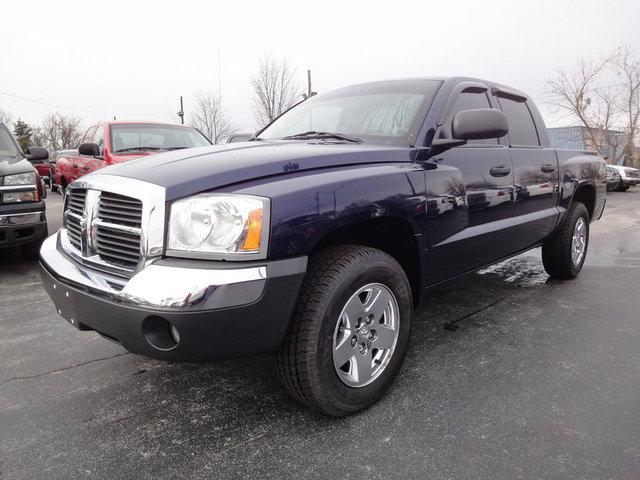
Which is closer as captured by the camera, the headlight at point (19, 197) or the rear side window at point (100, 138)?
the headlight at point (19, 197)

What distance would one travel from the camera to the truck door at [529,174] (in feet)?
11.0

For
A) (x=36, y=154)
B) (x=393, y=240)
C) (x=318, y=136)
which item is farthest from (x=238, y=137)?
(x=36, y=154)

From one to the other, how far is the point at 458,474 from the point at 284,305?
937 millimetres

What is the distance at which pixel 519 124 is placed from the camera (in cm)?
371

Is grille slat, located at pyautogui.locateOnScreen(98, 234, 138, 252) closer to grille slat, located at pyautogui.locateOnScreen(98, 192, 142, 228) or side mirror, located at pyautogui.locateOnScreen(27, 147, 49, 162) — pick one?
grille slat, located at pyautogui.locateOnScreen(98, 192, 142, 228)

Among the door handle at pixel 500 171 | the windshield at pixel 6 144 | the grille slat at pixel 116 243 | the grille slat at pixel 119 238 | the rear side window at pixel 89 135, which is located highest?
Result: the rear side window at pixel 89 135

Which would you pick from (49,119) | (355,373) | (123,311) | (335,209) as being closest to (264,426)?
(355,373)

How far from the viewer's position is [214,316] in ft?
5.57

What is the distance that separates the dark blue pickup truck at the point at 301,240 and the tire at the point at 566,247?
1.55m

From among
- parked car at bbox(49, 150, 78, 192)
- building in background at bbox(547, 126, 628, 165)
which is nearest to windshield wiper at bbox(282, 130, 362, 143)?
parked car at bbox(49, 150, 78, 192)

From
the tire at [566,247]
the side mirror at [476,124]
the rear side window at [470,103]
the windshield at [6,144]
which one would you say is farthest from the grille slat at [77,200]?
the tire at [566,247]

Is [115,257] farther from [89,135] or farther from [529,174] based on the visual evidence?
[89,135]

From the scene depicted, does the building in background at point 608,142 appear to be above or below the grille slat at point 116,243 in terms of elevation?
above

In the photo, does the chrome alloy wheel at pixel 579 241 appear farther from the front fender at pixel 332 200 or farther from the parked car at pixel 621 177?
the parked car at pixel 621 177
